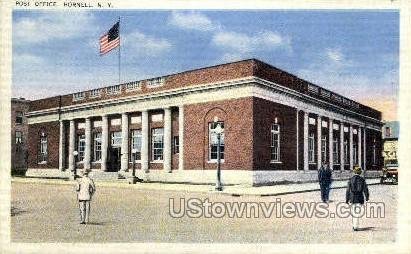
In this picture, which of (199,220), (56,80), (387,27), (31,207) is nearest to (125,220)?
(199,220)

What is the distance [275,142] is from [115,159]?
428 centimetres

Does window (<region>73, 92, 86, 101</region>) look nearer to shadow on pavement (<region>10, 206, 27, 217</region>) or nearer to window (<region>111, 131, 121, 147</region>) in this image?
shadow on pavement (<region>10, 206, 27, 217</region>)

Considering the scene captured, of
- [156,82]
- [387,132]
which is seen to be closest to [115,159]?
[156,82]

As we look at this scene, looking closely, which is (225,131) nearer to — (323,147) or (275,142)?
(275,142)

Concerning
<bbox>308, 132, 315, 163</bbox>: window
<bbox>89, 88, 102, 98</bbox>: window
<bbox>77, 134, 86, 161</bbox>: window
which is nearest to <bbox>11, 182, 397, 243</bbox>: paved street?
<bbox>89, 88, 102, 98</bbox>: window

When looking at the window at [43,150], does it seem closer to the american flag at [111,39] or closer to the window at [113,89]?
the window at [113,89]

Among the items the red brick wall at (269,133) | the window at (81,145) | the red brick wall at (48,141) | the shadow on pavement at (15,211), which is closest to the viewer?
the shadow on pavement at (15,211)

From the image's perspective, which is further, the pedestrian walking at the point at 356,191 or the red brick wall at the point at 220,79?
the red brick wall at the point at 220,79

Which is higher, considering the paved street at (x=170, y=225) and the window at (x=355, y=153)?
the window at (x=355, y=153)

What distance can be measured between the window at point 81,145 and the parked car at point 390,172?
6993 mm

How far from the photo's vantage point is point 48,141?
14875mm

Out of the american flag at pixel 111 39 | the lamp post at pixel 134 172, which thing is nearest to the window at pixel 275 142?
the lamp post at pixel 134 172

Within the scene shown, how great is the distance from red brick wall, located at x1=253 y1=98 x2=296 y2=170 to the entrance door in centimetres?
366

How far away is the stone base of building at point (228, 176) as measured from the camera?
12.9 meters
